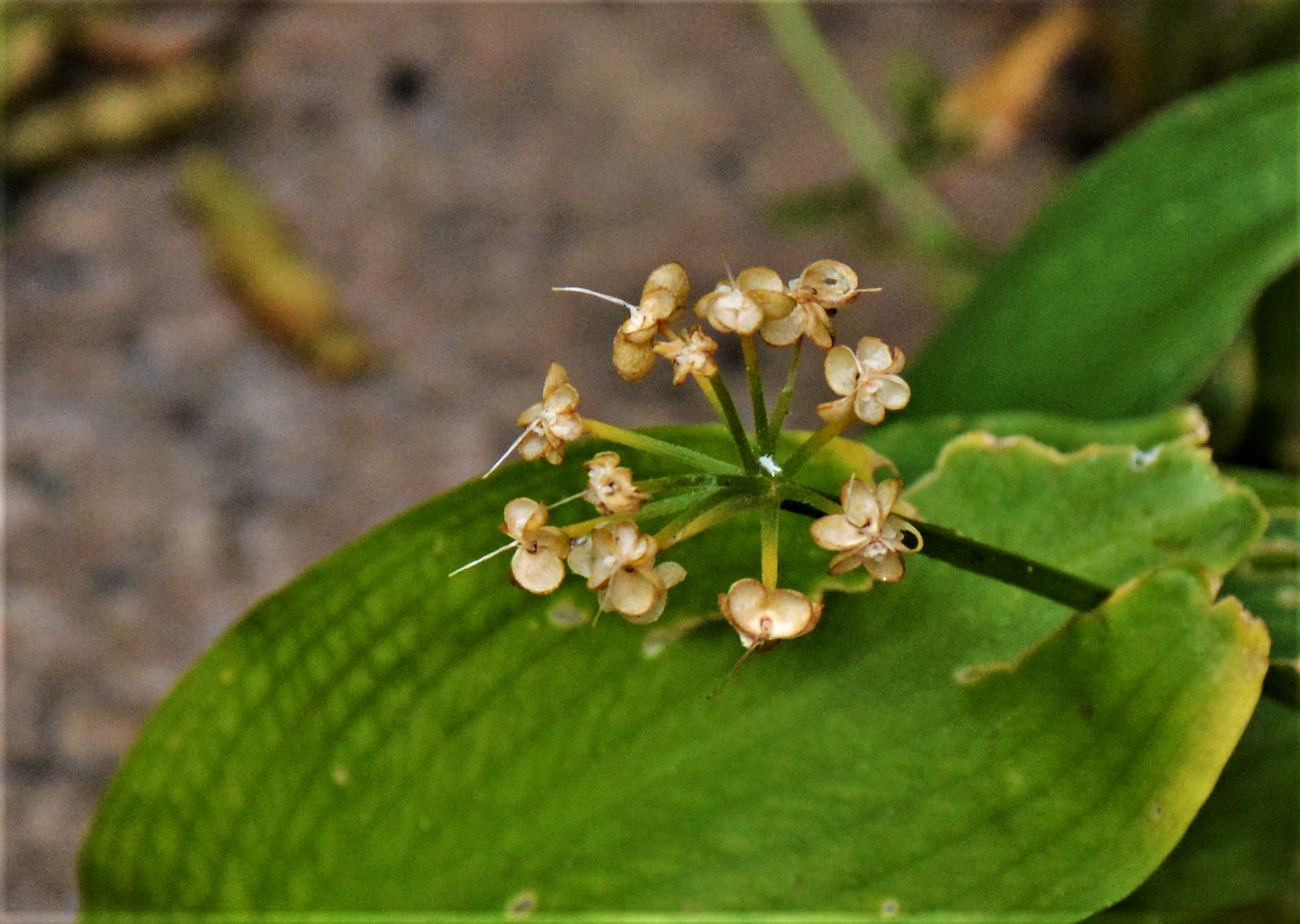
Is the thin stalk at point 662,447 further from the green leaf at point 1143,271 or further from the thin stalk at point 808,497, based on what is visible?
the green leaf at point 1143,271

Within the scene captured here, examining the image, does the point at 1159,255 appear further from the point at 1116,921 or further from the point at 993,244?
the point at 993,244

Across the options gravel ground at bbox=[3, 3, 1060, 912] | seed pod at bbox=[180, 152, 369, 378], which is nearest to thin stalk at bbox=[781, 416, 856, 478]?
gravel ground at bbox=[3, 3, 1060, 912]

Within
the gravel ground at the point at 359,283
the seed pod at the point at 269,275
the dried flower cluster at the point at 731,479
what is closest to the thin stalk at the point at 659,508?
the dried flower cluster at the point at 731,479

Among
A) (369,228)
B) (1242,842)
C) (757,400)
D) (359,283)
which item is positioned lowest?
(1242,842)

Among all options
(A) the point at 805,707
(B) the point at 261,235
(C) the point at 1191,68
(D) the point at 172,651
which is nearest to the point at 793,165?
(C) the point at 1191,68

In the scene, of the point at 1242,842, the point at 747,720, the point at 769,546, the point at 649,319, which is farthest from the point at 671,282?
the point at 1242,842

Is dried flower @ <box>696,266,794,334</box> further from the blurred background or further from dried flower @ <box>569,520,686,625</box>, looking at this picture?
the blurred background

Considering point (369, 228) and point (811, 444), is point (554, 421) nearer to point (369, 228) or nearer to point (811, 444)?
point (811, 444)
